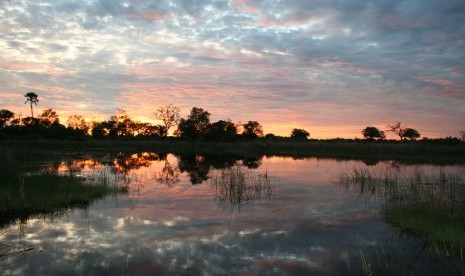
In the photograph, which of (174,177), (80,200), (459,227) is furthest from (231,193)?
(459,227)

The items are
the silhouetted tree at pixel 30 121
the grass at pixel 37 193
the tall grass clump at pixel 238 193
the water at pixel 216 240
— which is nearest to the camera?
the water at pixel 216 240

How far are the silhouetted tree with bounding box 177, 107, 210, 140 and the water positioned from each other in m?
77.6

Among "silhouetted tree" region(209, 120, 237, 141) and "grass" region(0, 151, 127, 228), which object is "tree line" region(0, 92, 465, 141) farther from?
"grass" region(0, 151, 127, 228)

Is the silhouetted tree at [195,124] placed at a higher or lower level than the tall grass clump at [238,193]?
higher

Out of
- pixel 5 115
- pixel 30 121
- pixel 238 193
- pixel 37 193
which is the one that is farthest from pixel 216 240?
pixel 30 121

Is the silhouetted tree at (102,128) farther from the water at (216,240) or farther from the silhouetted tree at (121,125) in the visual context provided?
the water at (216,240)

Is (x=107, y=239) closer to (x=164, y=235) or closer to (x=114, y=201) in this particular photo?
(x=164, y=235)

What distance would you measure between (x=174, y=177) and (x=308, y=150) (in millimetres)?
41881

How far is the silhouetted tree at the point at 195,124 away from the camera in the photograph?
313 feet

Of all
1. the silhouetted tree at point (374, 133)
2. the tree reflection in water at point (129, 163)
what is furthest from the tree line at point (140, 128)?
the tree reflection in water at point (129, 163)

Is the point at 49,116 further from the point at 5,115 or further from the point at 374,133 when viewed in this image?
the point at 374,133

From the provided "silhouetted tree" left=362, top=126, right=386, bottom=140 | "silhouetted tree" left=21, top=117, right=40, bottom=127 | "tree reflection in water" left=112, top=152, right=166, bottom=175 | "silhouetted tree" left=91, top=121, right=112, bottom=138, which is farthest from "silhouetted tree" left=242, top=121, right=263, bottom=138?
"tree reflection in water" left=112, top=152, right=166, bottom=175

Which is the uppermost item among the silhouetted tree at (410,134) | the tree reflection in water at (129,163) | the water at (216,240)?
the silhouetted tree at (410,134)

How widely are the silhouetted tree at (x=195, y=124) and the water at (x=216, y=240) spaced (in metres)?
77.6
